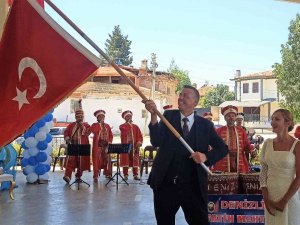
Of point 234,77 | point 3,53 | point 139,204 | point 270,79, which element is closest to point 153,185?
point 3,53

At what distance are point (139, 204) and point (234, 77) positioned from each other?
4901 centimetres

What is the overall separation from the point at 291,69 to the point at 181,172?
82.0ft

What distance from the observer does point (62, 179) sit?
40.7 feet

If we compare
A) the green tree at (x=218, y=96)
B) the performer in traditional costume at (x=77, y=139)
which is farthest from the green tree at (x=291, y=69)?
the green tree at (x=218, y=96)

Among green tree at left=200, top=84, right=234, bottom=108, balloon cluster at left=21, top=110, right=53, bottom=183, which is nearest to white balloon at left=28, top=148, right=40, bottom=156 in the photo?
balloon cluster at left=21, top=110, right=53, bottom=183

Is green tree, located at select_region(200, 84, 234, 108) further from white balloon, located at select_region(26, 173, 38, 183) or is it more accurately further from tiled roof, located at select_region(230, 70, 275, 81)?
white balloon, located at select_region(26, 173, 38, 183)

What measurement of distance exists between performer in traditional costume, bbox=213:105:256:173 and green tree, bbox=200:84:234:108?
2044 inches

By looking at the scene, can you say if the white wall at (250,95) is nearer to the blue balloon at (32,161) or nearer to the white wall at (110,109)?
the white wall at (110,109)

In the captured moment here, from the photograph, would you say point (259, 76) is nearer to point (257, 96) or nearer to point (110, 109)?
point (257, 96)

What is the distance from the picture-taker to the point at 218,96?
6194 cm

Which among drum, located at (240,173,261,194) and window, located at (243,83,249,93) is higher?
window, located at (243,83,249,93)

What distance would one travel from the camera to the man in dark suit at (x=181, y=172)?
12.5 ft

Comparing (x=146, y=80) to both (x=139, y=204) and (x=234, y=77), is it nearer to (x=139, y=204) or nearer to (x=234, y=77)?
(x=234, y=77)

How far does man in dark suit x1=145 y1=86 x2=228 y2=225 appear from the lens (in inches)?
149
